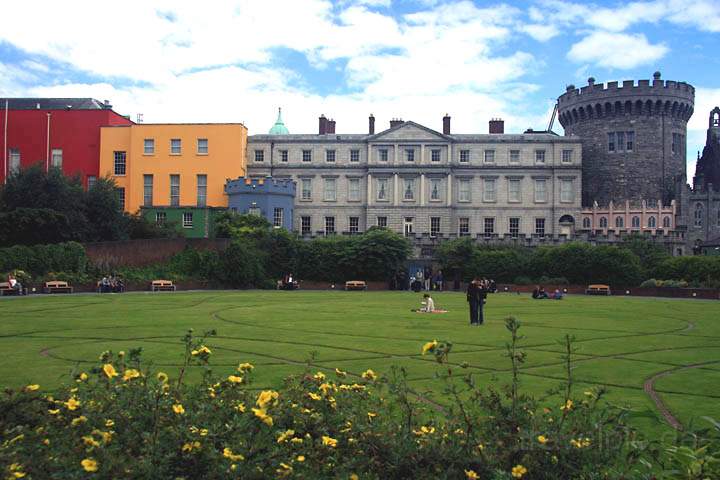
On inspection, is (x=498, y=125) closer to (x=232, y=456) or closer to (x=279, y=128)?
(x=279, y=128)

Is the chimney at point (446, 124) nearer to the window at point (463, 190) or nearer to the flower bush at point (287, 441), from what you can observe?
the window at point (463, 190)

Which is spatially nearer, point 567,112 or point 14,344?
point 14,344

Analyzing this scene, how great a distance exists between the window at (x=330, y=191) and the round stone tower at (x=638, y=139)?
2750 centimetres

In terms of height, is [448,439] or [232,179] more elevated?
[232,179]

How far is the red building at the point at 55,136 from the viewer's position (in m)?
65.6

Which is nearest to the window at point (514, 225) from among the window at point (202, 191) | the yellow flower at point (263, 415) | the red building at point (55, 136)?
the window at point (202, 191)

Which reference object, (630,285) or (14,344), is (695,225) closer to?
(630,285)

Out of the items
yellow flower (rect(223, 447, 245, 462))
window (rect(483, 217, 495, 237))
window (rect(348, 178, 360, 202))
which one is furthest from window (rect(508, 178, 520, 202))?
yellow flower (rect(223, 447, 245, 462))

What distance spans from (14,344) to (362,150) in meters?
58.9

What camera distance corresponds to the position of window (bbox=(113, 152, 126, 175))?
2699 inches

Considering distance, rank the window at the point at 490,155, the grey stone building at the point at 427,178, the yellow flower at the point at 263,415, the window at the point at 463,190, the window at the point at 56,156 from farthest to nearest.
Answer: the window at the point at 463,190 → the window at the point at 490,155 → the grey stone building at the point at 427,178 → the window at the point at 56,156 → the yellow flower at the point at 263,415

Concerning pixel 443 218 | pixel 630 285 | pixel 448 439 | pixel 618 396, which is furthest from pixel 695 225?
pixel 448 439

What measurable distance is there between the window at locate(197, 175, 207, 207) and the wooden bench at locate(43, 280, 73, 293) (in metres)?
30.0

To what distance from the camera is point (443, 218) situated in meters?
72.7
